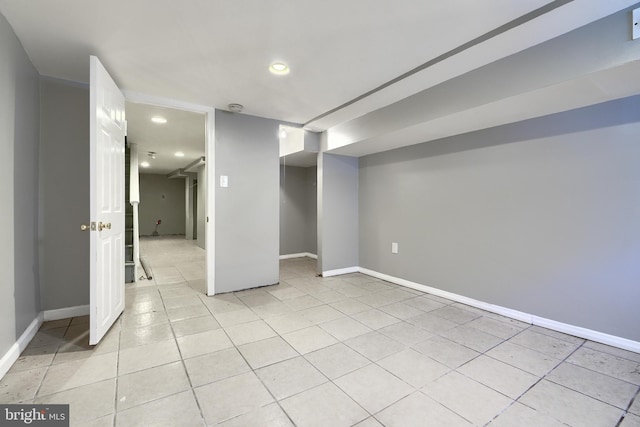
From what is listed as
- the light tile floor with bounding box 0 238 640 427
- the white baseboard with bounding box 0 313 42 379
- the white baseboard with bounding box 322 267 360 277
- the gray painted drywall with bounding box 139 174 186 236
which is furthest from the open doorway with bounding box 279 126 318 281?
the gray painted drywall with bounding box 139 174 186 236

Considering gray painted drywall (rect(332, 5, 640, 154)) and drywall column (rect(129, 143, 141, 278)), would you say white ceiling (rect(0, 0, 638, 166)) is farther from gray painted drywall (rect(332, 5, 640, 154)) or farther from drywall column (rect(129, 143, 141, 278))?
drywall column (rect(129, 143, 141, 278))

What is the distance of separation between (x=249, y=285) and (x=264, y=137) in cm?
190

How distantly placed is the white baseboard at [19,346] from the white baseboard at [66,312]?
11 cm

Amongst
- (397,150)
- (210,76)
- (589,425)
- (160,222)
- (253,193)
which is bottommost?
(589,425)

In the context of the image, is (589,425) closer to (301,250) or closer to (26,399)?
(26,399)

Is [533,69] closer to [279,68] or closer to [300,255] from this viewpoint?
[279,68]

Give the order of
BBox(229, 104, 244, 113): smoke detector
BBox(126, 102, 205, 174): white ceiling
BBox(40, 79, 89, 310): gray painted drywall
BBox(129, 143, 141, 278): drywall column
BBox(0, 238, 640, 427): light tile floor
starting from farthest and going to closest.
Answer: BBox(129, 143, 141, 278): drywall column, BBox(126, 102, 205, 174): white ceiling, BBox(229, 104, 244, 113): smoke detector, BBox(40, 79, 89, 310): gray painted drywall, BBox(0, 238, 640, 427): light tile floor

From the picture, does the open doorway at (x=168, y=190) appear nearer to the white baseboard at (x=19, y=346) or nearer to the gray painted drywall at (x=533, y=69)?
the white baseboard at (x=19, y=346)

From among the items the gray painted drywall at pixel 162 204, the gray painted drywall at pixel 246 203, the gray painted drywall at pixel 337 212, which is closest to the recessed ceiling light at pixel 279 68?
the gray painted drywall at pixel 246 203

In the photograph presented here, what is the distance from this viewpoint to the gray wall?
5.67m

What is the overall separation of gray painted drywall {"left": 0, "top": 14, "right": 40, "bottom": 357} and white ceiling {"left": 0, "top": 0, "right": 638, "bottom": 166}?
0.20 meters

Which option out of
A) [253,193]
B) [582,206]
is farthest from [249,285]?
[582,206]

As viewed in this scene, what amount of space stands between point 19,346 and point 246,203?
7.25ft

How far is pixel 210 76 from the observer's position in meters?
2.44
